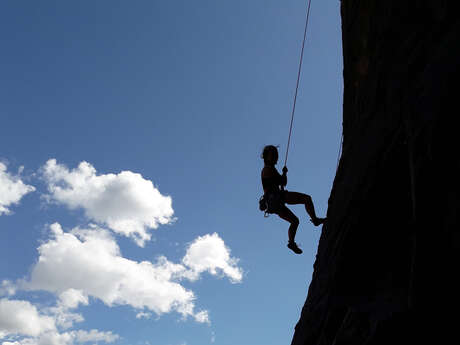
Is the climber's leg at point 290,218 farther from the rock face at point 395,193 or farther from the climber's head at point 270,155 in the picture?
the rock face at point 395,193

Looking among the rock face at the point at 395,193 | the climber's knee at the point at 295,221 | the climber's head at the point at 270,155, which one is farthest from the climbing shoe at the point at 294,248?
the climber's head at the point at 270,155

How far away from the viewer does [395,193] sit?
4.74 m

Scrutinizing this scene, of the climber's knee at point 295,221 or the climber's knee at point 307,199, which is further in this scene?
the climber's knee at point 295,221

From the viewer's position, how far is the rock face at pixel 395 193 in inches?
152

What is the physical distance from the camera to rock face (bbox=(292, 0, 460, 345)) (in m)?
3.87

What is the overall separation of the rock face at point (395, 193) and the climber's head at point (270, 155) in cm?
151

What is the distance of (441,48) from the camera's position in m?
4.42

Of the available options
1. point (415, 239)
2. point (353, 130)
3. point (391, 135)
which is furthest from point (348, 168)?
point (415, 239)

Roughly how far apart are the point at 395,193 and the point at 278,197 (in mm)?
2974

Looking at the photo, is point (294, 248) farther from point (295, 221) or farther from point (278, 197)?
point (278, 197)

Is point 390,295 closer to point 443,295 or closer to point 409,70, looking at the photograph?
point 443,295

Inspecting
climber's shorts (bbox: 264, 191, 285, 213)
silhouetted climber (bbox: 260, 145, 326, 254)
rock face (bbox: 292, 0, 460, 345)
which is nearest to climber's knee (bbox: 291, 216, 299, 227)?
silhouetted climber (bbox: 260, 145, 326, 254)

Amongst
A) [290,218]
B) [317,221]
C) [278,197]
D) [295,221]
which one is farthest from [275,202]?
[317,221]

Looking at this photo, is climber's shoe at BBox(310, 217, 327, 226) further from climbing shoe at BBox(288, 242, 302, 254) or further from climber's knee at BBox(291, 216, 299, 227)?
climbing shoe at BBox(288, 242, 302, 254)
